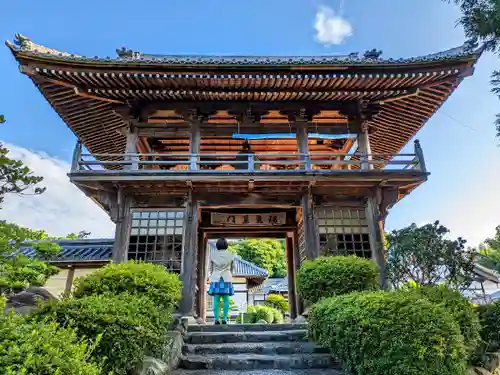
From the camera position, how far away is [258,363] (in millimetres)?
5941

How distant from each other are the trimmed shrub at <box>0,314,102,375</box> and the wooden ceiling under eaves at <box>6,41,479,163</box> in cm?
775

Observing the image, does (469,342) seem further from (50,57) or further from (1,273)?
(50,57)

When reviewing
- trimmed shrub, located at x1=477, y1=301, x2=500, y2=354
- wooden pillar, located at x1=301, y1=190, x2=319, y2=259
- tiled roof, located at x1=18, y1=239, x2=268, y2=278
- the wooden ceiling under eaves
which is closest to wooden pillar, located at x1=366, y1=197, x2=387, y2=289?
wooden pillar, located at x1=301, y1=190, x2=319, y2=259

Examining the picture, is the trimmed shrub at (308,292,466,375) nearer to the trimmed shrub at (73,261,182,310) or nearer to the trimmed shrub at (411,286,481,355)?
the trimmed shrub at (411,286,481,355)

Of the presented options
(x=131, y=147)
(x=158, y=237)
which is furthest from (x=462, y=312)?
(x=131, y=147)

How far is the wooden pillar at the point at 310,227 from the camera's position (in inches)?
386

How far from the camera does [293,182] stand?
32.8ft

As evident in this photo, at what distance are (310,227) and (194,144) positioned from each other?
426cm

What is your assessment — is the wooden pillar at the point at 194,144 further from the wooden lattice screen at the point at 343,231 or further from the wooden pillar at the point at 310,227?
the wooden lattice screen at the point at 343,231

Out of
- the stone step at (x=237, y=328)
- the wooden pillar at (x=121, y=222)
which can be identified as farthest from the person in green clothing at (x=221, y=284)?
the wooden pillar at (x=121, y=222)

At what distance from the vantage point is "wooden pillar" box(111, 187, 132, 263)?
9.75 m

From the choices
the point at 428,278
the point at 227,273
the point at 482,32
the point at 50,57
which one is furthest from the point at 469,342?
the point at 50,57

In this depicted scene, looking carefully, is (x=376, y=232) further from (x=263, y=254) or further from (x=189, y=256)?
(x=263, y=254)

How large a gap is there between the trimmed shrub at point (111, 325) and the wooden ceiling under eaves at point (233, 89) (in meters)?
6.79
